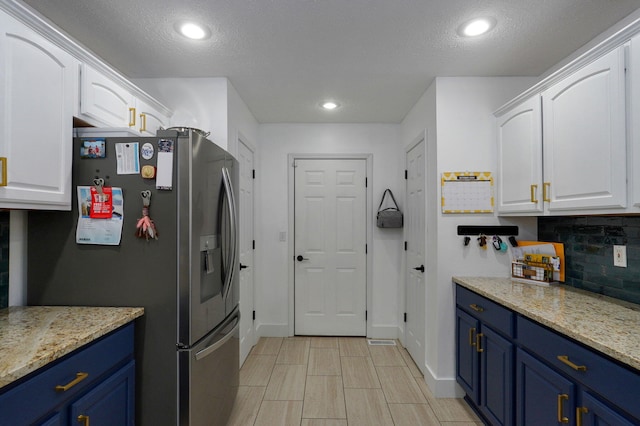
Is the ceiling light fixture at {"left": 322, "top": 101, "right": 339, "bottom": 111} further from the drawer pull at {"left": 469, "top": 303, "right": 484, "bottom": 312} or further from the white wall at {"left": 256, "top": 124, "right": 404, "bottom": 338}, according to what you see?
the drawer pull at {"left": 469, "top": 303, "right": 484, "bottom": 312}

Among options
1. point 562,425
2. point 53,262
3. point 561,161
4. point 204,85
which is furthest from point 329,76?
point 562,425

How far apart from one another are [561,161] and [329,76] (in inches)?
65.7

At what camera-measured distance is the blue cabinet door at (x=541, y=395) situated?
1.32 m

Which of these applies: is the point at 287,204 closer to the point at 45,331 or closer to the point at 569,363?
the point at 45,331

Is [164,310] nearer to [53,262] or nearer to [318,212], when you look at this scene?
[53,262]

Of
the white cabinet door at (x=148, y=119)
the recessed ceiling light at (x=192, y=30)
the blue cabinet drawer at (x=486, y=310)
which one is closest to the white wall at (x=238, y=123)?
the white cabinet door at (x=148, y=119)

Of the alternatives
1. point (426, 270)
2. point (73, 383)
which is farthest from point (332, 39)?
point (73, 383)

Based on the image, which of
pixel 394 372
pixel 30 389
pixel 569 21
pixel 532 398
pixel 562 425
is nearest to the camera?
pixel 30 389

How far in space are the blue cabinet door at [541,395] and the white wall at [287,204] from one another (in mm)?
1993

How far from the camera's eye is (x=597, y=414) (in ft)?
3.84

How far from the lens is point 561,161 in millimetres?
1834

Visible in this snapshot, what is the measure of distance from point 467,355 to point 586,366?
111 cm

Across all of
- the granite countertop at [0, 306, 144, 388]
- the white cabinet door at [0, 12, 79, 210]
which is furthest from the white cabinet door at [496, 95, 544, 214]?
the white cabinet door at [0, 12, 79, 210]

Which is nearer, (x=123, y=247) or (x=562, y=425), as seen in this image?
(x=562, y=425)
